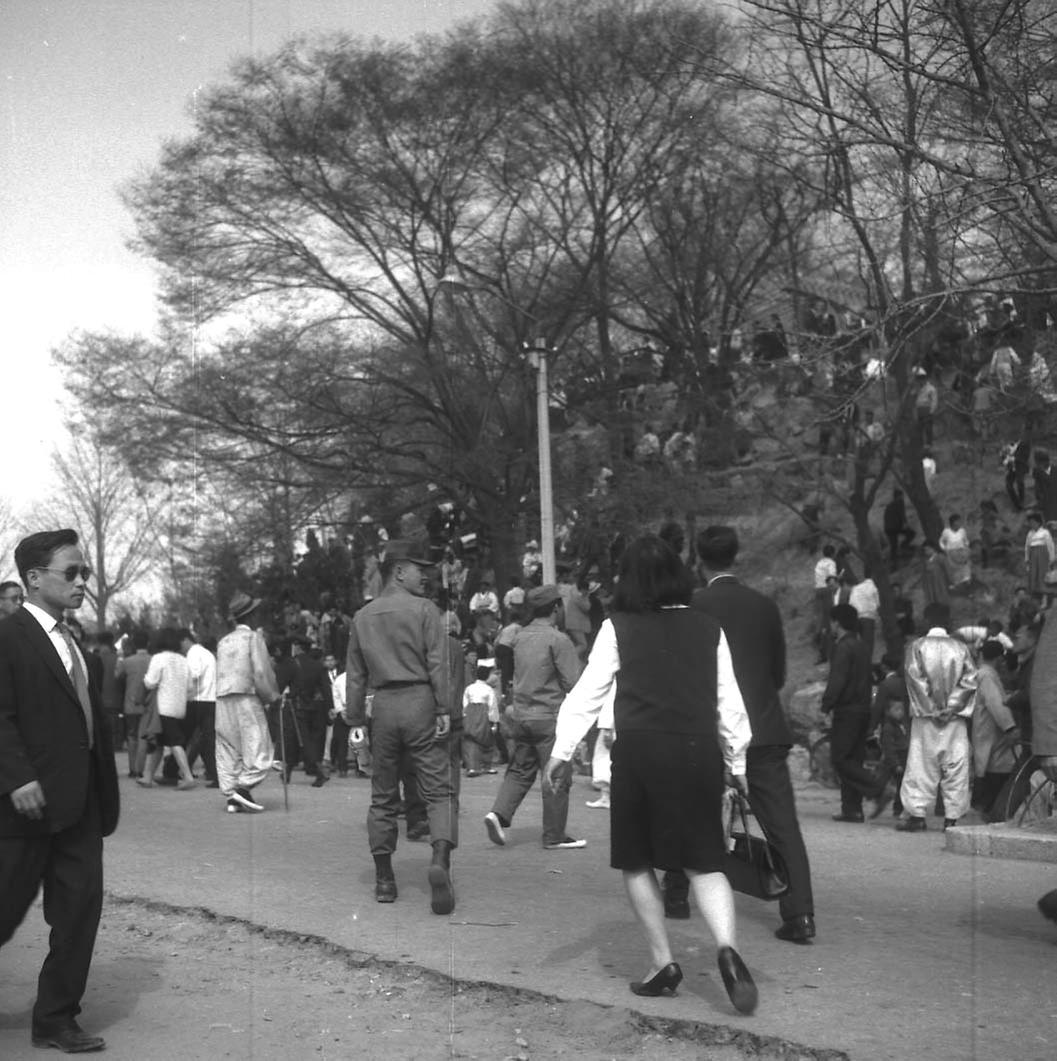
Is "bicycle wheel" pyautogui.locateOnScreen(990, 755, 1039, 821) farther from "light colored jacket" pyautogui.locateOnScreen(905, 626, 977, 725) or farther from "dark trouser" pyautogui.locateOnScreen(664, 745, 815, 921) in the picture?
"dark trouser" pyautogui.locateOnScreen(664, 745, 815, 921)

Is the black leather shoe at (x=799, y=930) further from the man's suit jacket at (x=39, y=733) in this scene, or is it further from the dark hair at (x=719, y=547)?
the man's suit jacket at (x=39, y=733)

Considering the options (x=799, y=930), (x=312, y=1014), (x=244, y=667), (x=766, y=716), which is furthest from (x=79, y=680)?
(x=244, y=667)

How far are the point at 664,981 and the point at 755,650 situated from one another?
1.74 m

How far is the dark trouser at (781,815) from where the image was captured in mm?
7246

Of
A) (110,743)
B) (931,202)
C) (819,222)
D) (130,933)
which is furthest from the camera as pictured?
(819,222)

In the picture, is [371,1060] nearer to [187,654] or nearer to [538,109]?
[187,654]

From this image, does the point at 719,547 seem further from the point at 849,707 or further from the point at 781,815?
the point at 849,707

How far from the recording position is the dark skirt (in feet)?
19.4

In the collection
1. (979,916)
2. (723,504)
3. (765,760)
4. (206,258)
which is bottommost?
(979,916)

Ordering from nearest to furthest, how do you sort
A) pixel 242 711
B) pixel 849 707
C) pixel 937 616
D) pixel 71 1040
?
pixel 71 1040 < pixel 937 616 < pixel 849 707 < pixel 242 711

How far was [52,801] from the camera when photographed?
558cm

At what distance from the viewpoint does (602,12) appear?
86.4ft

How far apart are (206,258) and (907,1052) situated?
22337 millimetres

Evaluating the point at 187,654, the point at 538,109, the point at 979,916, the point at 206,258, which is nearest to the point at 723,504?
the point at 538,109
